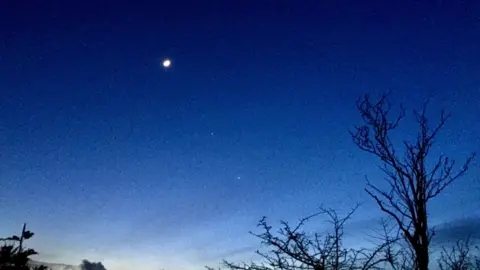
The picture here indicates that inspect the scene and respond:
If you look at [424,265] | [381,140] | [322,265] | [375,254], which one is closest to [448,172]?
[381,140]

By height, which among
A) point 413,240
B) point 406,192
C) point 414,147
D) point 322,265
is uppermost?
point 414,147

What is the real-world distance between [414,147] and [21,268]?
2336 cm

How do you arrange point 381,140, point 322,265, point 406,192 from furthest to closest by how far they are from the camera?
point 381,140, point 406,192, point 322,265

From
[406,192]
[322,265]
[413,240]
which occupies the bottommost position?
[322,265]

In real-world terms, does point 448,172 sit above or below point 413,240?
above

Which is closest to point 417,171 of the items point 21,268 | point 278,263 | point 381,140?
point 381,140

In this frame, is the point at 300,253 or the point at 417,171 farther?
the point at 417,171

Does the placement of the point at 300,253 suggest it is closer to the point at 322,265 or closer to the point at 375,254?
the point at 322,265

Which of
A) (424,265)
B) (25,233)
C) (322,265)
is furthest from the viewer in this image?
(25,233)

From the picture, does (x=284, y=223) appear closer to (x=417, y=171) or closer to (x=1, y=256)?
(x=417, y=171)

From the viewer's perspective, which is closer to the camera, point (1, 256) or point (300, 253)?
point (300, 253)

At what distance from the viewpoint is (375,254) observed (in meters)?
5.80

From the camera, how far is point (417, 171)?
7617mm

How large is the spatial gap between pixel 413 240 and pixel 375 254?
1.64 metres
